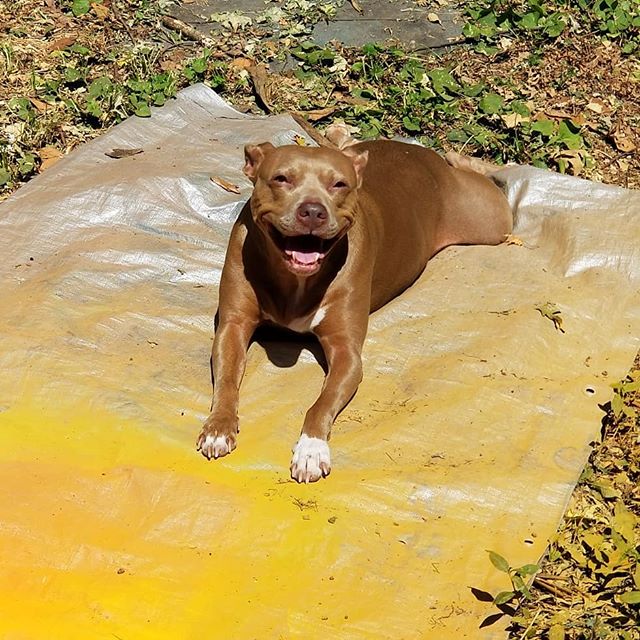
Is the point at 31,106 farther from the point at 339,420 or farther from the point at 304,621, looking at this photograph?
the point at 304,621

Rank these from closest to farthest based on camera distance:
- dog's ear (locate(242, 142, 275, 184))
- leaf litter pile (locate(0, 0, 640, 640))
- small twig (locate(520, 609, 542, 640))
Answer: small twig (locate(520, 609, 542, 640)) < dog's ear (locate(242, 142, 275, 184)) < leaf litter pile (locate(0, 0, 640, 640))

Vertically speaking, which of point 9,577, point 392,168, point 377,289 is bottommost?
point 9,577

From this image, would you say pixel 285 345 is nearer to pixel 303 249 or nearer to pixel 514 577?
pixel 303 249

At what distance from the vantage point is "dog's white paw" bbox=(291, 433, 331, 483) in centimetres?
429

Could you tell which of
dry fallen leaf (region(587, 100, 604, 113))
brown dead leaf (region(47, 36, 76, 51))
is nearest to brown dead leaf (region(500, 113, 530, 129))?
dry fallen leaf (region(587, 100, 604, 113))

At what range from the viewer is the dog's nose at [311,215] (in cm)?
455

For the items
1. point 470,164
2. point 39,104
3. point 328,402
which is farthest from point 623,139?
point 39,104

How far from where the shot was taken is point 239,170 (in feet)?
20.7

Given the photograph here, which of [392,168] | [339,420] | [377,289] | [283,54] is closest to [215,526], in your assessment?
[339,420]

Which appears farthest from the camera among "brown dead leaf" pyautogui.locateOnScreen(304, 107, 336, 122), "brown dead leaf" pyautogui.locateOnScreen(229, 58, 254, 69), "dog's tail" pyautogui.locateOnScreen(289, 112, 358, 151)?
"brown dead leaf" pyautogui.locateOnScreen(229, 58, 254, 69)

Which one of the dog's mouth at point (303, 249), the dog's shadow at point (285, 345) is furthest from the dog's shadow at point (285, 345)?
the dog's mouth at point (303, 249)

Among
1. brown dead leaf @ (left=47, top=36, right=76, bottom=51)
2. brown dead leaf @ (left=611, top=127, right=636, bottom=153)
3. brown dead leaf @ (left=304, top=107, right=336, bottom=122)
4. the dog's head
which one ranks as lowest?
brown dead leaf @ (left=304, top=107, right=336, bottom=122)

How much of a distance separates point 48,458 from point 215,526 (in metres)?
0.78

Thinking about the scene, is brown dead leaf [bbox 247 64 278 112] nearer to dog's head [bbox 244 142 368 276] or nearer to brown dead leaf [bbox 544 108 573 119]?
brown dead leaf [bbox 544 108 573 119]
